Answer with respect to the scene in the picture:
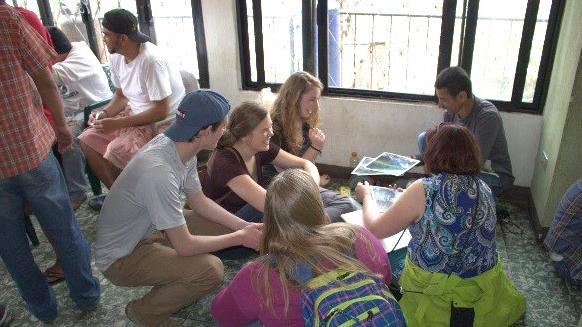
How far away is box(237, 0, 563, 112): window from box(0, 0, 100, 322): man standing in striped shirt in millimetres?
1792

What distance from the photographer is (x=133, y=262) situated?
181cm

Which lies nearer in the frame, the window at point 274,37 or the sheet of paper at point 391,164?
the sheet of paper at point 391,164

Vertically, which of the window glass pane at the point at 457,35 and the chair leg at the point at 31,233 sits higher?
the window glass pane at the point at 457,35

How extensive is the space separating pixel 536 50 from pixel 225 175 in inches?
82.3

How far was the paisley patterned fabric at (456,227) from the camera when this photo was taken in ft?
4.83

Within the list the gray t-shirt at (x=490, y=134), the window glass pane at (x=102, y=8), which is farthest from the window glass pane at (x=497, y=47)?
the window glass pane at (x=102, y=8)

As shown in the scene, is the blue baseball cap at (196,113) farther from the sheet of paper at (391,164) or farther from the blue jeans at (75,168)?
the blue jeans at (75,168)

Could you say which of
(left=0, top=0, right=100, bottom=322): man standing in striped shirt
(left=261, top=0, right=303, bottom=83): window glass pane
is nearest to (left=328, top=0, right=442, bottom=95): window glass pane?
(left=261, top=0, right=303, bottom=83): window glass pane

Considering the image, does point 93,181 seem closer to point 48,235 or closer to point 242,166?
point 48,235

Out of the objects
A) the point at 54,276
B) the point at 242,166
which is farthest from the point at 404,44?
the point at 54,276

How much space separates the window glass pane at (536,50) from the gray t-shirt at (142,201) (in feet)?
7.28

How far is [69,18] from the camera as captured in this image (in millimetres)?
3951

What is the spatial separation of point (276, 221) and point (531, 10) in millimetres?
2340

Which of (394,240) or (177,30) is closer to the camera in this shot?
(394,240)
